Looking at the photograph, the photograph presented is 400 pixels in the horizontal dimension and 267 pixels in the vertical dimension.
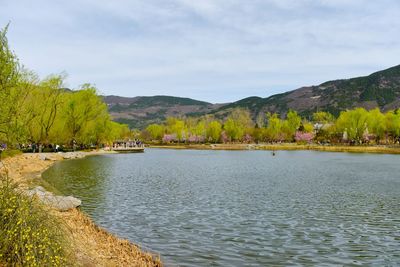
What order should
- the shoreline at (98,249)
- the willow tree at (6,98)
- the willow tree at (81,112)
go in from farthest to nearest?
1. the willow tree at (81,112)
2. the willow tree at (6,98)
3. the shoreline at (98,249)

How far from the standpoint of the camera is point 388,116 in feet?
545

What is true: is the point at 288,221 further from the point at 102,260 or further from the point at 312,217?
the point at 102,260

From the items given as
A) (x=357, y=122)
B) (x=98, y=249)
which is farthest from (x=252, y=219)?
(x=357, y=122)

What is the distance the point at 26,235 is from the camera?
31.4 ft

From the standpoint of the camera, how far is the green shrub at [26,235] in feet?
32.1

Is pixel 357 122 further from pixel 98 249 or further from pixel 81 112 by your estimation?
pixel 98 249

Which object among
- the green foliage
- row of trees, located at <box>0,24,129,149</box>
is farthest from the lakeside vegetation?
the green foliage

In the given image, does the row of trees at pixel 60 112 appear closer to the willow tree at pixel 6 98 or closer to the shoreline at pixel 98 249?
the willow tree at pixel 6 98

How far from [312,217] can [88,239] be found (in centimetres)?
1636

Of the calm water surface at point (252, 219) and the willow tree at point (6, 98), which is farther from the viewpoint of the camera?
the willow tree at point (6, 98)

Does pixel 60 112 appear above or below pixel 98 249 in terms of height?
above

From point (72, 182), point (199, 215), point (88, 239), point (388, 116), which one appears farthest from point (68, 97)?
point (388, 116)

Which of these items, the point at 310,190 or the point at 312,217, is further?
the point at 310,190

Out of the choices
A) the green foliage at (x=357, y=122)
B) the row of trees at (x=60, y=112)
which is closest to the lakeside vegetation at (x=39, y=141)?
the row of trees at (x=60, y=112)
